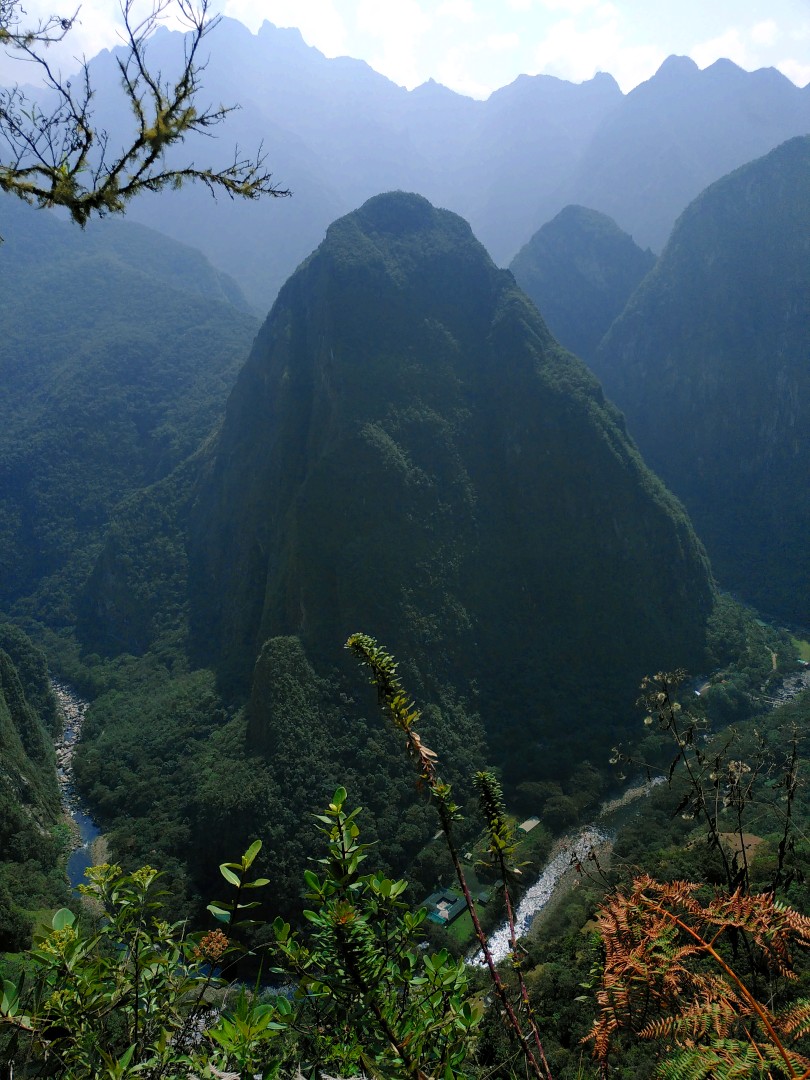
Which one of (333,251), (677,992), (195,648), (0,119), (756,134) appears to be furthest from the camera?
(756,134)

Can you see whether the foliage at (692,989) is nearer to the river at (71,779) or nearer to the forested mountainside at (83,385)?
the river at (71,779)

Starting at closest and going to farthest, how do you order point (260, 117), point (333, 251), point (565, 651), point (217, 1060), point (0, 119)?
point (217, 1060) < point (0, 119) < point (565, 651) < point (333, 251) < point (260, 117)

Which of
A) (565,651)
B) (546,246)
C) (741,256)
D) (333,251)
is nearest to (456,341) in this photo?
(333,251)

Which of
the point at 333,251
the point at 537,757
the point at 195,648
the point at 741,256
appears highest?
the point at 741,256

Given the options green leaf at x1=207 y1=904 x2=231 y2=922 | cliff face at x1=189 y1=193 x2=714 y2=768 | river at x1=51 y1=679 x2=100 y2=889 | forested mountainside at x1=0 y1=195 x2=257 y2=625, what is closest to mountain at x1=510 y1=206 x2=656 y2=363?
forested mountainside at x1=0 y1=195 x2=257 y2=625

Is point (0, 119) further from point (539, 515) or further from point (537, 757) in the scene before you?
point (539, 515)

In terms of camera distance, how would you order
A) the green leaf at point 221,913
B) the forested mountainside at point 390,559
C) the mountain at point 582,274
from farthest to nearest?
the mountain at point 582,274 → the forested mountainside at point 390,559 → the green leaf at point 221,913

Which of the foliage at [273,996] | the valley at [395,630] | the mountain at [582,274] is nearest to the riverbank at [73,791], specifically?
the valley at [395,630]
